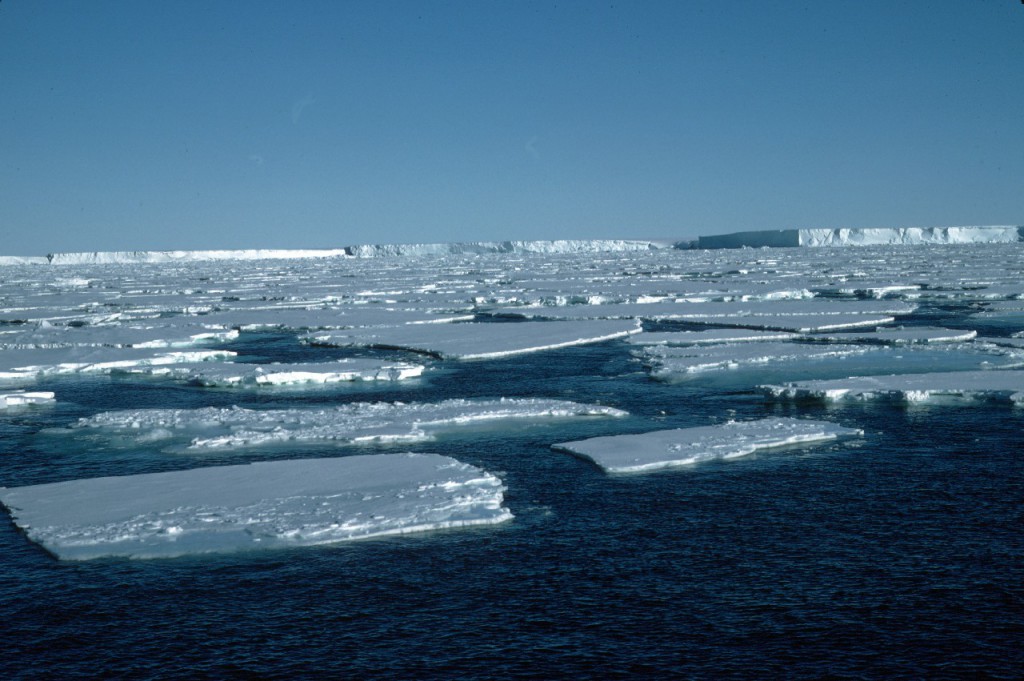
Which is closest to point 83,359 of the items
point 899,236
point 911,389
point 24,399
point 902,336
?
point 24,399

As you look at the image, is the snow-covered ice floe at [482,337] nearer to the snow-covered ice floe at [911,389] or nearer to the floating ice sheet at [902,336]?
the floating ice sheet at [902,336]

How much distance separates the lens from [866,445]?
5.64m

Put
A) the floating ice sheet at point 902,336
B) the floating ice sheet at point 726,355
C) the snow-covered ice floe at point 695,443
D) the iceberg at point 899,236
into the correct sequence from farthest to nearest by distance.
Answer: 1. the iceberg at point 899,236
2. the floating ice sheet at point 902,336
3. the floating ice sheet at point 726,355
4. the snow-covered ice floe at point 695,443

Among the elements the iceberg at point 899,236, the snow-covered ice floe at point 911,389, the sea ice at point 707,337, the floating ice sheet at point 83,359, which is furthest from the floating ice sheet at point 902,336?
the iceberg at point 899,236

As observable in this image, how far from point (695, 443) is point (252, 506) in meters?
2.45

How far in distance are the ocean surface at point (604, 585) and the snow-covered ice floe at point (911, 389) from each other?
1.37 m

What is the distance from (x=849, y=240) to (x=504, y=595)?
89.4m

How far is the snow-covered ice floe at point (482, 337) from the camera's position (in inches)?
417

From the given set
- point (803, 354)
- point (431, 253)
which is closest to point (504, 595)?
point (803, 354)

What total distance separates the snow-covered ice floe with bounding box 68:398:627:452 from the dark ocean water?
0.58 metres

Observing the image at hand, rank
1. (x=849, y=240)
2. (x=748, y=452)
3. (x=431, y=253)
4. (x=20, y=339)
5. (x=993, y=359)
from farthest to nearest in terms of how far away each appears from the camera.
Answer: (x=431, y=253) < (x=849, y=240) < (x=20, y=339) < (x=993, y=359) < (x=748, y=452)

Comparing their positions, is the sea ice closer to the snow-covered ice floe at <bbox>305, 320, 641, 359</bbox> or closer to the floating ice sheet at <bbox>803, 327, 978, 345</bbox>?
the floating ice sheet at <bbox>803, 327, 978, 345</bbox>

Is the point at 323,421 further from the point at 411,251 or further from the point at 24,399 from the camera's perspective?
the point at 411,251

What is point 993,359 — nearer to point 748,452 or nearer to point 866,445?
point 866,445
